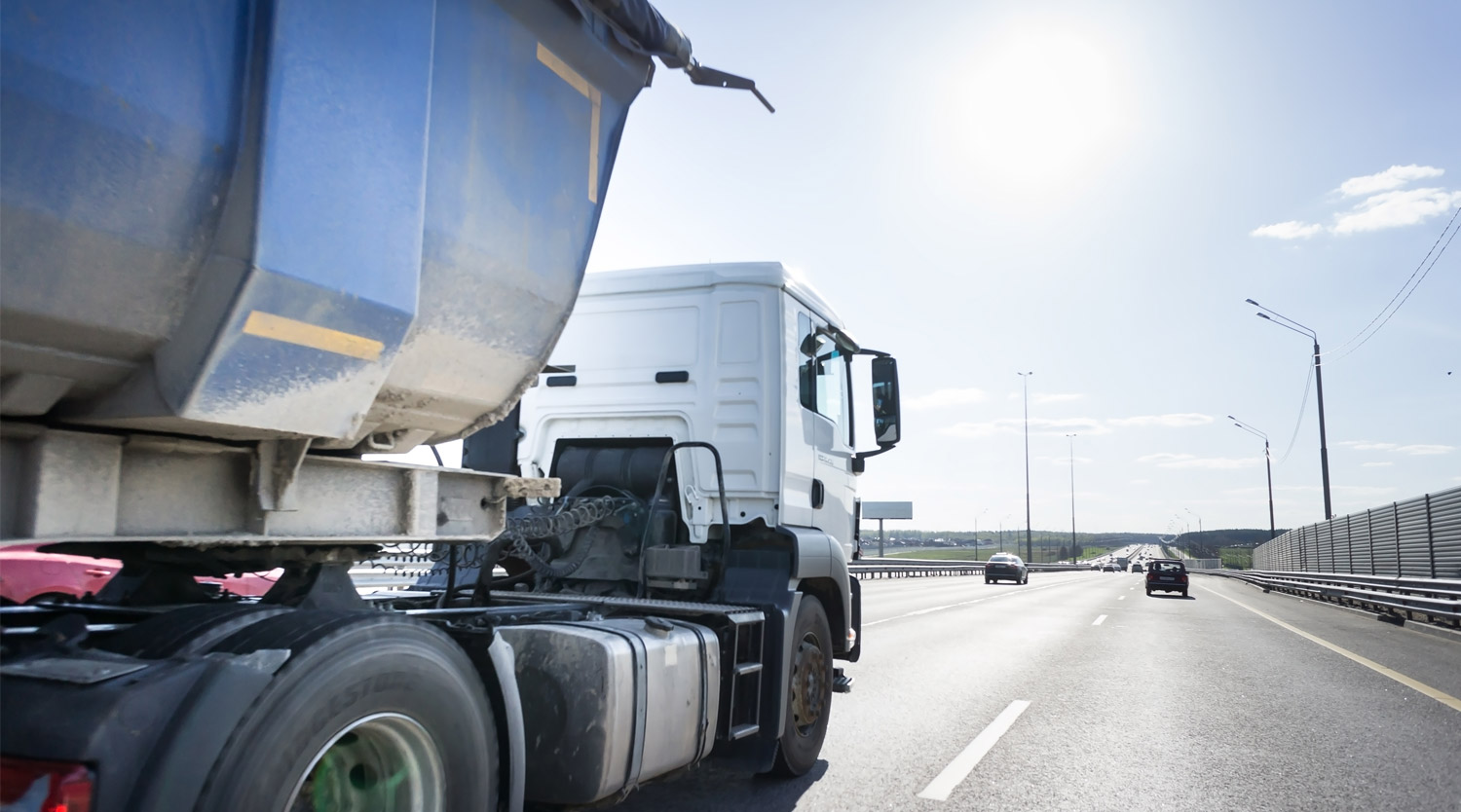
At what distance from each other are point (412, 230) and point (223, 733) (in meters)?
1.20

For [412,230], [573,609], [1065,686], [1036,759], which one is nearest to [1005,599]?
[1065,686]

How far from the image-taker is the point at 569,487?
19.1ft

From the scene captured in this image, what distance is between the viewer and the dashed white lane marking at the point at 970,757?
5.06 meters

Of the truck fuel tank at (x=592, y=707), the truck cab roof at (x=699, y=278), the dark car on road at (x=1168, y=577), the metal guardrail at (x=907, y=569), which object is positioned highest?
the truck cab roof at (x=699, y=278)

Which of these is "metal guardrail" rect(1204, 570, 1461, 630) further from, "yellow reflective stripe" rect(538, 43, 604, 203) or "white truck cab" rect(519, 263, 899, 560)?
"yellow reflective stripe" rect(538, 43, 604, 203)

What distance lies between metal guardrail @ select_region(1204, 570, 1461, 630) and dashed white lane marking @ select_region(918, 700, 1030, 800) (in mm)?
11665

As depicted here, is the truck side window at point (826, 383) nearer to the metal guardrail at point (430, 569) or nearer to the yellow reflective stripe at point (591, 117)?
the metal guardrail at point (430, 569)

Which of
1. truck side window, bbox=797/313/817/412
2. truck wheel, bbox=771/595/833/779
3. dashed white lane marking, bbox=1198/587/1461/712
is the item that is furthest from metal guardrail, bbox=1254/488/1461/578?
truck wheel, bbox=771/595/833/779

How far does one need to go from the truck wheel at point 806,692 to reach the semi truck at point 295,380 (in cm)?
109

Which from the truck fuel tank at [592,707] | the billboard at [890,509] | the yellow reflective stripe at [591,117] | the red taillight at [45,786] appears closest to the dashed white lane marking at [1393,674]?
the truck fuel tank at [592,707]

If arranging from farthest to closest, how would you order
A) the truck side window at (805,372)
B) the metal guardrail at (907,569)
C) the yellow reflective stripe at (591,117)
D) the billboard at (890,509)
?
the billboard at (890,509) < the metal guardrail at (907,569) < the truck side window at (805,372) < the yellow reflective stripe at (591,117)

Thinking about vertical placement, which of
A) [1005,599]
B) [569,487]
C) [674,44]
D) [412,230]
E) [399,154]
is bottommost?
[1005,599]

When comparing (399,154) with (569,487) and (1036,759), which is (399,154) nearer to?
(569,487)

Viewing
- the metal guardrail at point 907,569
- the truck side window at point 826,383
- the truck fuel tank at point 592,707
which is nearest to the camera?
the truck fuel tank at point 592,707
